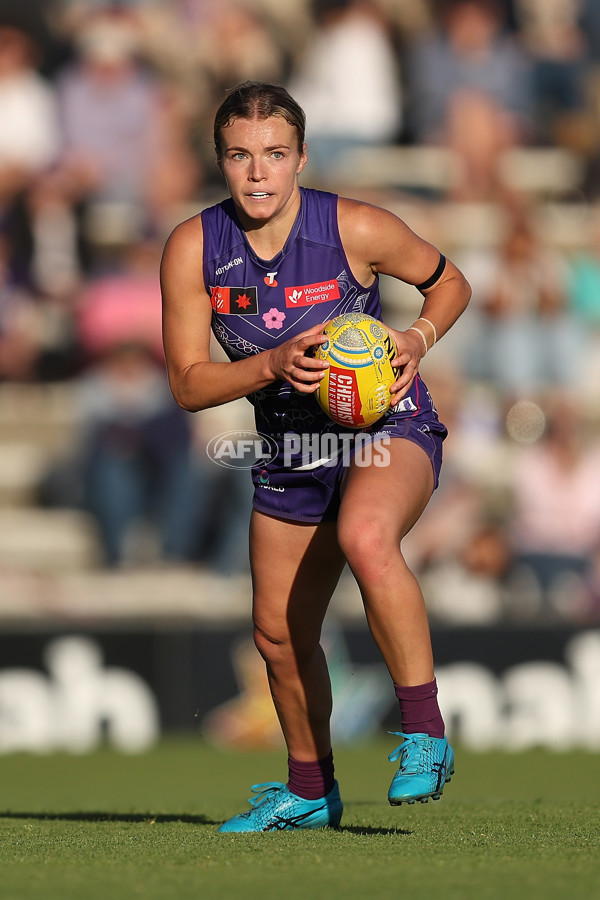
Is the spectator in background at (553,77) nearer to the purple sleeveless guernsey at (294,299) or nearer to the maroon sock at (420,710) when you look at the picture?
the purple sleeveless guernsey at (294,299)

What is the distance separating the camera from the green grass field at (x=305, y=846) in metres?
3.60

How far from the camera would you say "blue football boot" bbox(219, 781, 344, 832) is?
5129 millimetres

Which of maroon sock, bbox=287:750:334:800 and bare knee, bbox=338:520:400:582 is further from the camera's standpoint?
maroon sock, bbox=287:750:334:800

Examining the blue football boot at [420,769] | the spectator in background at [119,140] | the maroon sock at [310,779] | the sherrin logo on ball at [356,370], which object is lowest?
the maroon sock at [310,779]

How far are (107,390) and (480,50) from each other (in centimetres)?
547

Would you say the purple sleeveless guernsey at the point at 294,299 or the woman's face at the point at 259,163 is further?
the purple sleeveless guernsey at the point at 294,299

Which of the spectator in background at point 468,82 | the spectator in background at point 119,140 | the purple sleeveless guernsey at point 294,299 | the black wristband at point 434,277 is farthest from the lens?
the spectator in background at point 468,82

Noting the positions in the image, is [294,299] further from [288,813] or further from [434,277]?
[288,813]

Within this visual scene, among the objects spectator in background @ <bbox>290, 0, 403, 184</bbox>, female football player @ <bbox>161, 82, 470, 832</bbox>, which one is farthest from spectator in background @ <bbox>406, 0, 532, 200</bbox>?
female football player @ <bbox>161, 82, 470, 832</bbox>

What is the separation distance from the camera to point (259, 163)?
15.4 feet

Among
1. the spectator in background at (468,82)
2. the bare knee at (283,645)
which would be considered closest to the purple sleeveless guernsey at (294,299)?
the bare knee at (283,645)

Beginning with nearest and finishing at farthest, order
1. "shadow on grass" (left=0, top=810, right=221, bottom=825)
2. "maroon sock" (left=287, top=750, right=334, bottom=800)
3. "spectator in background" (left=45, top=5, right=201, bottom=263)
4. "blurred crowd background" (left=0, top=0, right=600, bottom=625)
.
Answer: "maroon sock" (left=287, top=750, right=334, bottom=800) → "shadow on grass" (left=0, top=810, right=221, bottom=825) → "blurred crowd background" (left=0, top=0, right=600, bottom=625) → "spectator in background" (left=45, top=5, right=201, bottom=263)

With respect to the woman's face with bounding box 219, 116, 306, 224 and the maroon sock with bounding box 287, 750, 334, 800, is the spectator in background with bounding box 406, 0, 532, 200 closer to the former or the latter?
the woman's face with bounding box 219, 116, 306, 224

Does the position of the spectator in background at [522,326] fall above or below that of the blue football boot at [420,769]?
above
